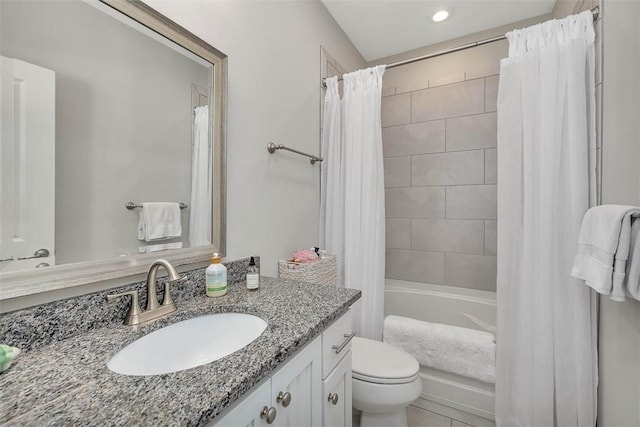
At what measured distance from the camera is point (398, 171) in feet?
8.80

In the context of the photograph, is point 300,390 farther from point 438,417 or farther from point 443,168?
point 443,168

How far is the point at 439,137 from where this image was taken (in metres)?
2.50

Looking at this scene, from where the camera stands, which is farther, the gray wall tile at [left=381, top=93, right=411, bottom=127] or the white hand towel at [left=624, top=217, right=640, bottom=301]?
the gray wall tile at [left=381, top=93, right=411, bottom=127]

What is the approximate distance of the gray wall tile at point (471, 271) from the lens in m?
2.30

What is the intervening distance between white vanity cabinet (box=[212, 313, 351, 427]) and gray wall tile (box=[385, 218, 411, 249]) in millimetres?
1679

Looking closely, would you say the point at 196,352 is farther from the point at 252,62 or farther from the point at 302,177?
the point at 252,62

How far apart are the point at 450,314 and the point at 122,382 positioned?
244cm

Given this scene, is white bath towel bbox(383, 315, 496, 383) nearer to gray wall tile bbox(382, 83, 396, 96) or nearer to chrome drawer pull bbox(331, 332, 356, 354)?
chrome drawer pull bbox(331, 332, 356, 354)

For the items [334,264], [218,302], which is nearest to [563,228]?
[334,264]

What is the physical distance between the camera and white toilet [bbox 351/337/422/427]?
130 centimetres

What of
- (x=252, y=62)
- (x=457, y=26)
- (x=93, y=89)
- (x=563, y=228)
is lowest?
(x=563, y=228)

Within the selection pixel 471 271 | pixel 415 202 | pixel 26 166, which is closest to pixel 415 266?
pixel 471 271

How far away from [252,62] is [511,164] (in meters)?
1.50

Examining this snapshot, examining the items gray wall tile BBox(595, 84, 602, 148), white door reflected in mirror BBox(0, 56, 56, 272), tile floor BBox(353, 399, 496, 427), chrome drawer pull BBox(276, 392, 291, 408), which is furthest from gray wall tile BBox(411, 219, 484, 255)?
white door reflected in mirror BBox(0, 56, 56, 272)
